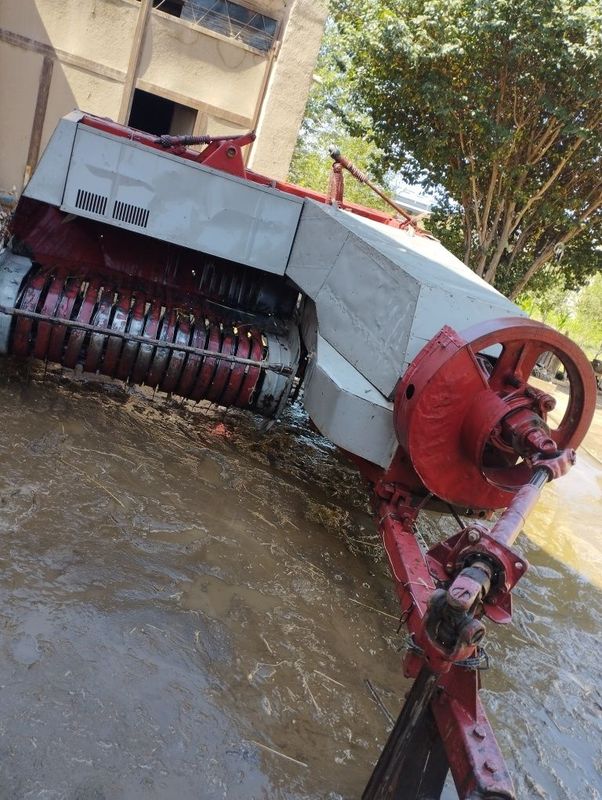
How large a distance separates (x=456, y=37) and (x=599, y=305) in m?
17.4

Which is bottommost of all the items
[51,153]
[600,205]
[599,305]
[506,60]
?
[599,305]

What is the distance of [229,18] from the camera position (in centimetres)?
1121

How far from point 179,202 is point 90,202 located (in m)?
0.52

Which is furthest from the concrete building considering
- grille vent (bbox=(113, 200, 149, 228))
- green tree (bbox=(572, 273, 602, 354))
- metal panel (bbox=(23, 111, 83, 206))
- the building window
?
green tree (bbox=(572, 273, 602, 354))

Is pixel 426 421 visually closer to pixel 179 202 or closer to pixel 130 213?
pixel 179 202

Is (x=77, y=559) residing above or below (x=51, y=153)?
below

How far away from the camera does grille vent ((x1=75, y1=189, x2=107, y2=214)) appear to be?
4004 mm

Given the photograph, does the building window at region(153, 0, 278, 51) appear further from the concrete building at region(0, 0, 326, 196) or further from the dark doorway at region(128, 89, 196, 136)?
the dark doorway at region(128, 89, 196, 136)

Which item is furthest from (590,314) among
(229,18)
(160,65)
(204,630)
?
(204,630)

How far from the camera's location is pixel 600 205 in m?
12.1

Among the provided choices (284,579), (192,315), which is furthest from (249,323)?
(284,579)

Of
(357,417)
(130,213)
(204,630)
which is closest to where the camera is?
(204,630)

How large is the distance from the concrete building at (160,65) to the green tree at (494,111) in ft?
4.36

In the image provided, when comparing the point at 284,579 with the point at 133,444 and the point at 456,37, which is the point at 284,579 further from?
the point at 456,37
